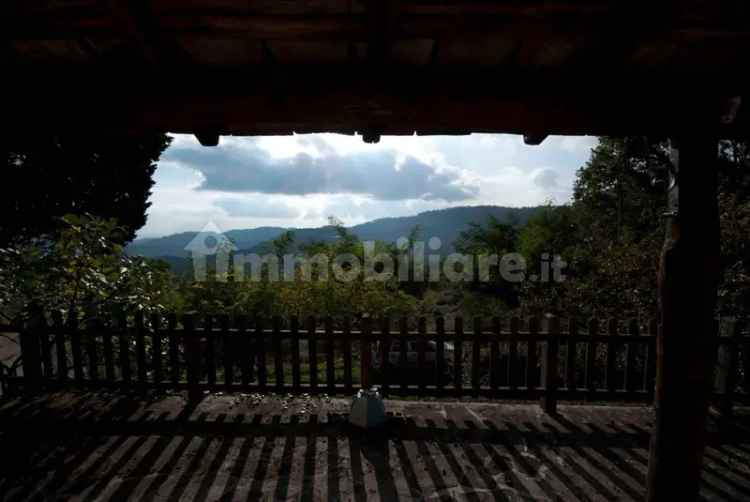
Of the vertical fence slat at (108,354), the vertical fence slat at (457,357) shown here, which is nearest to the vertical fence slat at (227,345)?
the vertical fence slat at (108,354)

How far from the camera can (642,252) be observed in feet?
26.4

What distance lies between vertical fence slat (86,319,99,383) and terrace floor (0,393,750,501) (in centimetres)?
29

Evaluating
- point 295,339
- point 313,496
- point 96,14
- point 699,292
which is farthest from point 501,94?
point 295,339

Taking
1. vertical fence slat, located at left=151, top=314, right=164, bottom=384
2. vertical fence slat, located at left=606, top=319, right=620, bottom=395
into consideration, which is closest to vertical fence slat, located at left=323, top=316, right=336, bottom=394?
vertical fence slat, located at left=151, top=314, right=164, bottom=384

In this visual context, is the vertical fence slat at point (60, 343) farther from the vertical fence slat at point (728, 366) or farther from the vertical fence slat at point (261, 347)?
the vertical fence slat at point (728, 366)

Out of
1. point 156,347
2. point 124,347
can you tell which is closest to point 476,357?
point 156,347

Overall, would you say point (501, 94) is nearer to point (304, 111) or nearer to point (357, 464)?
point (304, 111)

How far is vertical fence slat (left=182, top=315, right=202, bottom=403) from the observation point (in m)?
5.18

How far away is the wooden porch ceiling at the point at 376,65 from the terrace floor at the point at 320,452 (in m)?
2.88

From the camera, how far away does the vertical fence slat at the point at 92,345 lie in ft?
16.9

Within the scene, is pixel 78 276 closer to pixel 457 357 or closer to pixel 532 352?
pixel 457 357

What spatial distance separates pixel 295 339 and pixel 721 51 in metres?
4.52

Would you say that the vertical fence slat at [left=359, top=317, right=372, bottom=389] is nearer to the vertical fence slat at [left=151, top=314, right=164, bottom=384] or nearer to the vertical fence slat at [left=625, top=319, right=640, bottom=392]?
the vertical fence slat at [left=151, top=314, right=164, bottom=384]

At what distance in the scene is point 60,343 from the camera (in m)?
5.12
